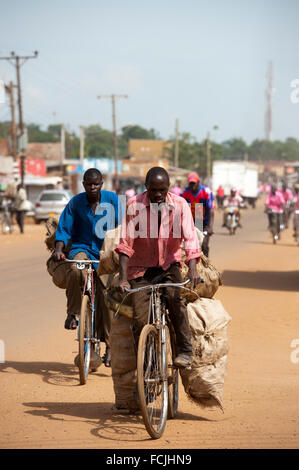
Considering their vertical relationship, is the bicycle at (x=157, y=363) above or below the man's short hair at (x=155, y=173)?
below

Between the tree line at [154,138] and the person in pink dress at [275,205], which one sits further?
the tree line at [154,138]

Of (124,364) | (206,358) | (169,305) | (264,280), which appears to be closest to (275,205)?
(264,280)

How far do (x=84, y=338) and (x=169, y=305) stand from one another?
1.72 m

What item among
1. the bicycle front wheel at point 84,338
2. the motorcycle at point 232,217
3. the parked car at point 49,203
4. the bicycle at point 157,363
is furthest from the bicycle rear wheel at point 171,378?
the parked car at point 49,203

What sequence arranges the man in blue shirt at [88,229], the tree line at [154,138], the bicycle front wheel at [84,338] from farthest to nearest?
the tree line at [154,138]
the man in blue shirt at [88,229]
the bicycle front wheel at [84,338]

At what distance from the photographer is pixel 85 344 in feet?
25.6

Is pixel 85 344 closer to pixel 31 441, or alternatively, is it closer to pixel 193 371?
pixel 193 371

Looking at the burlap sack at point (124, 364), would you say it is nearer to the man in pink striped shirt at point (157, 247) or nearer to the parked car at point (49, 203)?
the man in pink striped shirt at point (157, 247)

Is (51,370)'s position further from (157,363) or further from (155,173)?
(155,173)

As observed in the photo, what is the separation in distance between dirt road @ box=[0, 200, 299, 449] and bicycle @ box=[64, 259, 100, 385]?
218 mm

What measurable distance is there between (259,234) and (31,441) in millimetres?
27753

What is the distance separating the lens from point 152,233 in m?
6.14

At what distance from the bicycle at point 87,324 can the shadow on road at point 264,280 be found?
7.35 meters

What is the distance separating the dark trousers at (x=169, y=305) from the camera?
611 cm
